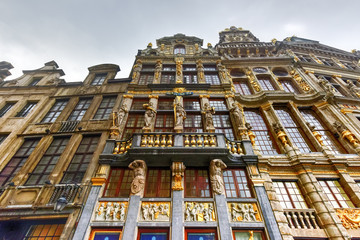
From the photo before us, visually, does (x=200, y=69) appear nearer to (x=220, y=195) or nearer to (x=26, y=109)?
(x=220, y=195)

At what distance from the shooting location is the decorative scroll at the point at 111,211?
22.0 feet

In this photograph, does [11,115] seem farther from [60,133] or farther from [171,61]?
[171,61]

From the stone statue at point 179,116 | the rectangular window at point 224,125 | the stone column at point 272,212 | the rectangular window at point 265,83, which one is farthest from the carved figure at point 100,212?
the rectangular window at point 265,83

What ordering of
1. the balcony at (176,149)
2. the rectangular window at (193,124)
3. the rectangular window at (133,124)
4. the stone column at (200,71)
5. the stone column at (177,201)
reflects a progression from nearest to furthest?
the stone column at (177,201)
the balcony at (176,149)
the rectangular window at (133,124)
the rectangular window at (193,124)
the stone column at (200,71)

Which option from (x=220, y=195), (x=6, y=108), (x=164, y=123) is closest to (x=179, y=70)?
(x=164, y=123)

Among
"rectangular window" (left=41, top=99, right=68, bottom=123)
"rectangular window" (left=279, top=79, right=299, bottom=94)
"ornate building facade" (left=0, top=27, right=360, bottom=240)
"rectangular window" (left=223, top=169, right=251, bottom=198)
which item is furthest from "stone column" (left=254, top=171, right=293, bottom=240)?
"rectangular window" (left=41, top=99, right=68, bottom=123)

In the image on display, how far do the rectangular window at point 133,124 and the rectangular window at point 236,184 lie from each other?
6208 mm

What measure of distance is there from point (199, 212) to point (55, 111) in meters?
12.8

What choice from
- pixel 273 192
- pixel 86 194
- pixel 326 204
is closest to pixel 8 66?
pixel 86 194

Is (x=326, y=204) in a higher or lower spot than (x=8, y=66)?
lower

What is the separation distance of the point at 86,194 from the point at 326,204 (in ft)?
37.1

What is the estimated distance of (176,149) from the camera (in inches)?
313

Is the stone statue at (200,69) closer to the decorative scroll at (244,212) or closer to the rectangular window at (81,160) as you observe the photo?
the rectangular window at (81,160)

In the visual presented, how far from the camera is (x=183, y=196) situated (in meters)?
7.30
